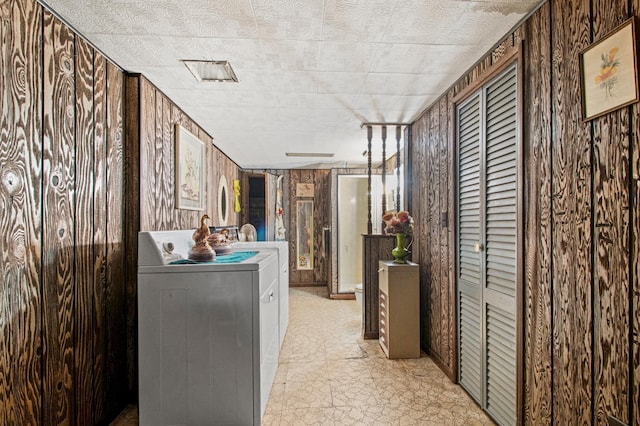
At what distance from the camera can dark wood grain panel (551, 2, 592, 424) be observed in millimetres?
1235

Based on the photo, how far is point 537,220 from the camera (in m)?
1.52

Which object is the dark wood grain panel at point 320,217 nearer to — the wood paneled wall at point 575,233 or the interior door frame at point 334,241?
the interior door frame at point 334,241

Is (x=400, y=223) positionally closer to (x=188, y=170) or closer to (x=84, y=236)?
(x=188, y=170)

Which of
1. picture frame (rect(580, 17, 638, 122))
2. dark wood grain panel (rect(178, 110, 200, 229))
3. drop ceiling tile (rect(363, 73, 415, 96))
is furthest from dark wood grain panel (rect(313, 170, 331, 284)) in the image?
picture frame (rect(580, 17, 638, 122))

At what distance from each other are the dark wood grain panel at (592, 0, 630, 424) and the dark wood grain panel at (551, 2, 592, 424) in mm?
38

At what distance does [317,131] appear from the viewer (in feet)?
11.5

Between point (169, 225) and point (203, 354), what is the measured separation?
3.86 feet

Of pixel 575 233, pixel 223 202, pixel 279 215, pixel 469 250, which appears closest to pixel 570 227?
pixel 575 233

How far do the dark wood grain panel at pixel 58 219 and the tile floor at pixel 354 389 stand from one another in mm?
639

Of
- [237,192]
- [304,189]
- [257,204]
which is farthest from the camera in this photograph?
[257,204]

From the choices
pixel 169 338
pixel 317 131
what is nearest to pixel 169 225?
pixel 169 338

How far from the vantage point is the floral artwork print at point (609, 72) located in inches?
43.1

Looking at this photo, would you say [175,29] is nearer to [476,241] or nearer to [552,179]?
[552,179]

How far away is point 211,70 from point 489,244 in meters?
2.11
